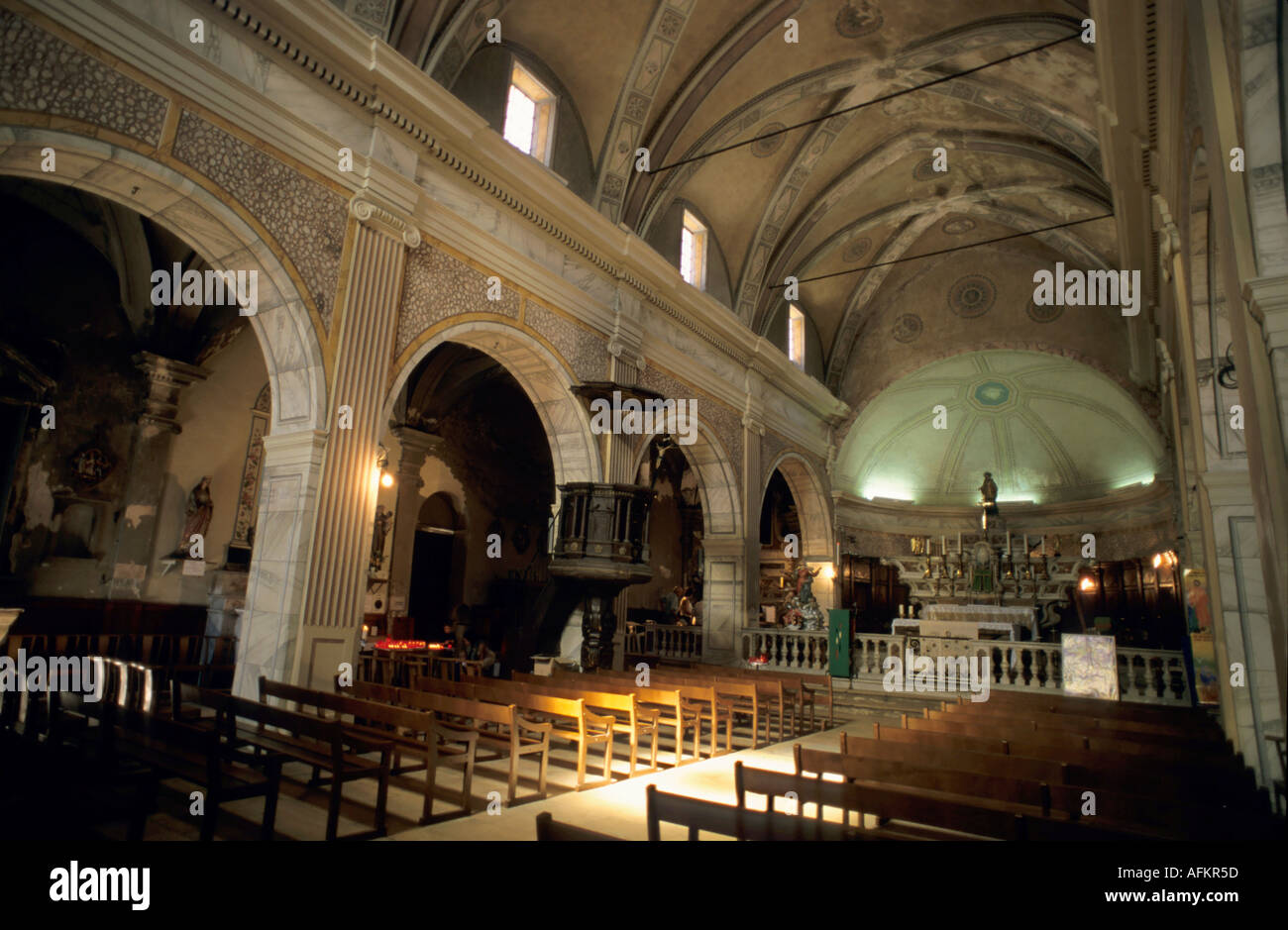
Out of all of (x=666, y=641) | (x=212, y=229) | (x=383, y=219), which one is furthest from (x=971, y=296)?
(x=212, y=229)

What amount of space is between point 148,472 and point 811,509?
13.4 metres

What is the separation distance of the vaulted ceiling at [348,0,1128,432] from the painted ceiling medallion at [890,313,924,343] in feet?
2.99

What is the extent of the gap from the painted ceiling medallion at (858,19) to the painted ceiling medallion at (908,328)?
8.94 metres

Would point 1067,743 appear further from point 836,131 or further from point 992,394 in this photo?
point 992,394

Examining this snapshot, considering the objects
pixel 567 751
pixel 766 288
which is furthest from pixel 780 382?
pixel 567 751

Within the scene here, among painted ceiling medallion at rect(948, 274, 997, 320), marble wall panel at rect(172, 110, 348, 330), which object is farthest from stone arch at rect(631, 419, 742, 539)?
painted ceiling medallion at rect(948, 274, 997, 320)

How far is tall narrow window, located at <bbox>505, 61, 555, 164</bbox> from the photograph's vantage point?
397 inches

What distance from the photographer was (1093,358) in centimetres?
1702

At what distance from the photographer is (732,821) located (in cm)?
245

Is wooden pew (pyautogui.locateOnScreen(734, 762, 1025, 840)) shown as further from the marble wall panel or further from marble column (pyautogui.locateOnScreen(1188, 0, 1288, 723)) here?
the marble wall panel

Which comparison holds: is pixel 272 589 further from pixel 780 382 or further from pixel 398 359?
pixel 780 382

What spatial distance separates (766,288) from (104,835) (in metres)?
13.8

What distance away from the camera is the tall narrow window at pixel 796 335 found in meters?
17.2
